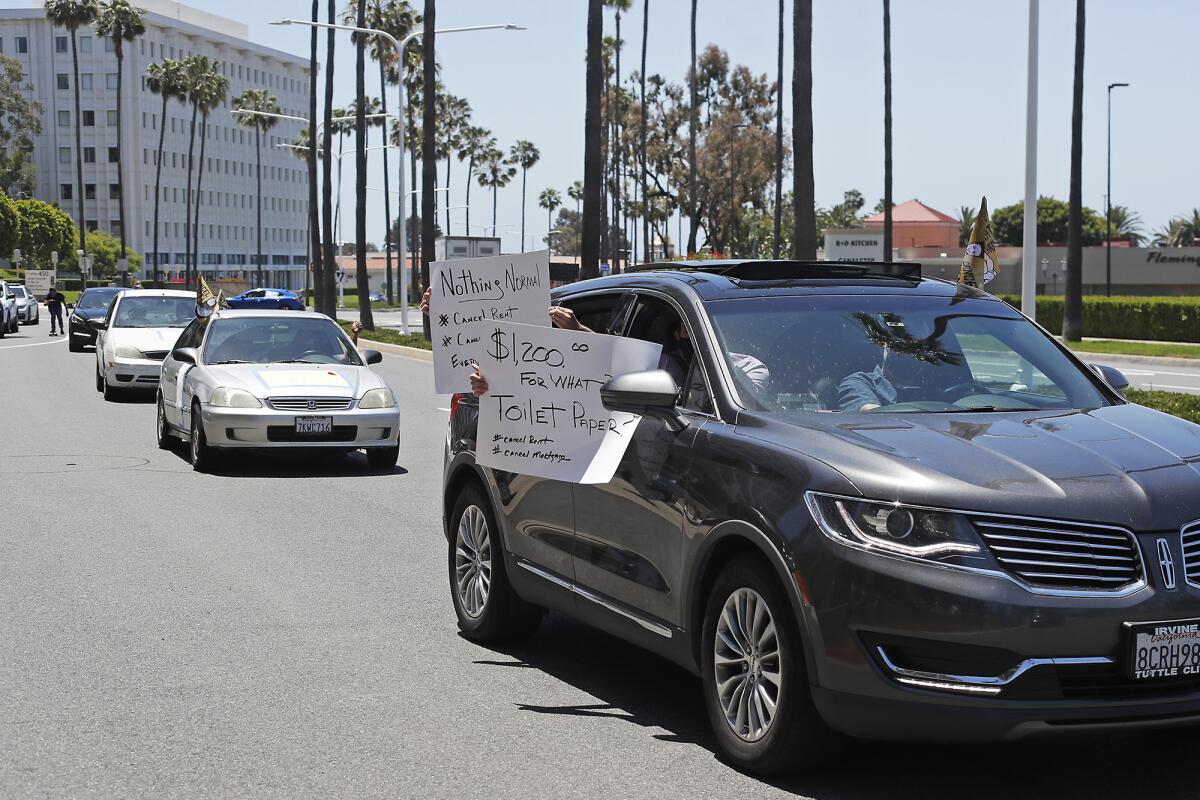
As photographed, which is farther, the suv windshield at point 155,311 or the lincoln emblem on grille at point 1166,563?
the suv windshield at point 155,311

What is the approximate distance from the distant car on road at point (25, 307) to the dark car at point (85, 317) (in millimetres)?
17618

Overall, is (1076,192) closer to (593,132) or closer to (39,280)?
(593,132)

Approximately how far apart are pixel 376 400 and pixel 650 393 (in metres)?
9.66

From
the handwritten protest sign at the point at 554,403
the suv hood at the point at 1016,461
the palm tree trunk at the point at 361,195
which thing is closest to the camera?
the suv hood at the point at 1016,461

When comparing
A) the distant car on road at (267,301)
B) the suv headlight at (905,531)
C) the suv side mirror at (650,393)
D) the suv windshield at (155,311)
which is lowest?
the suv headlight at (905,531)

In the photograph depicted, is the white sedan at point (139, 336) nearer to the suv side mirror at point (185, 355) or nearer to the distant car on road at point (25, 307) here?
the suv side mirror at point (185, 355)

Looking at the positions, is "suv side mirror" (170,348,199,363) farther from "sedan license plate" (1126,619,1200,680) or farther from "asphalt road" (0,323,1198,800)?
"sedan license plate" (1126,619,1200,680)

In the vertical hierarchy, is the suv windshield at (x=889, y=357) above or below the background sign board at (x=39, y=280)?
below

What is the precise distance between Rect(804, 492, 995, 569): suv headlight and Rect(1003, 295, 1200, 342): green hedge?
39.6 m

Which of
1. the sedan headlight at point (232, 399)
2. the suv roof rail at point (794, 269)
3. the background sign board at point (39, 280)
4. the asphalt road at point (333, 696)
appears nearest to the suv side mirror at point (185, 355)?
the sedan headlight at point (232, 399)

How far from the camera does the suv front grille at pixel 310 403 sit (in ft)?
49.6

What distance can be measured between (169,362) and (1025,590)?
46.1ft

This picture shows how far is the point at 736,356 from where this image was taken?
246 inches

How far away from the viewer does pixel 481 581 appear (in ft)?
25.6
